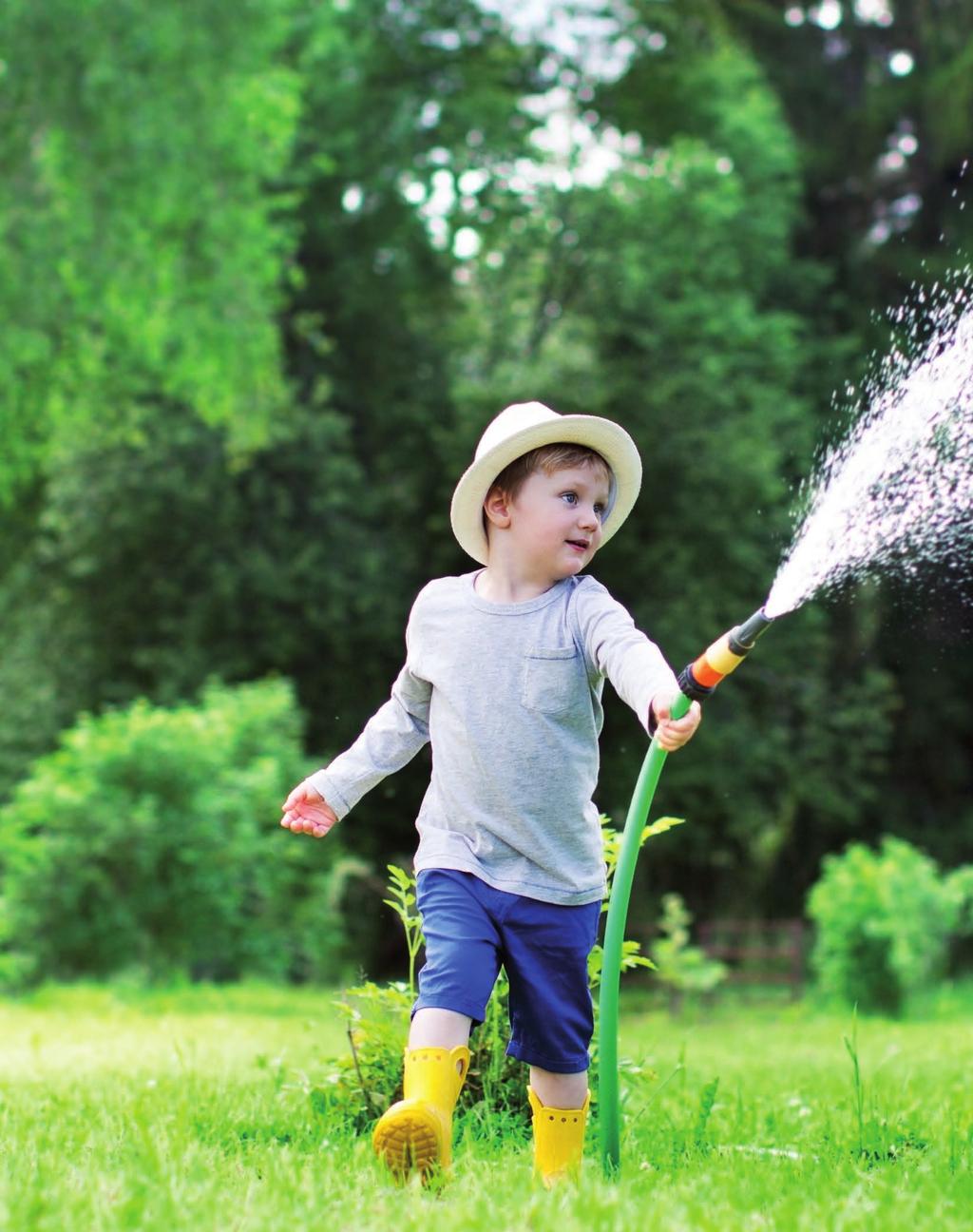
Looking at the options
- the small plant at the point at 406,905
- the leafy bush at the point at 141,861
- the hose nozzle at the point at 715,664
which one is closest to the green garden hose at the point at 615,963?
the hose nozzle at the point at 715,664

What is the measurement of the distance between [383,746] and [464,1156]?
0.86 metres

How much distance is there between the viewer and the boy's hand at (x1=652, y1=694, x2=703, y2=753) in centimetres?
252

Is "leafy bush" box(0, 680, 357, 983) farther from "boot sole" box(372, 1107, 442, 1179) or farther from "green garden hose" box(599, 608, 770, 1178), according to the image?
"boot sole" box(372, 1107, 442, 1179)

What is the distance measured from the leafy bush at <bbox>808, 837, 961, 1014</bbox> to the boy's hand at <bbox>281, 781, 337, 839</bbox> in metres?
8.85

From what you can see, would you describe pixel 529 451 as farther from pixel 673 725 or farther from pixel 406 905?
pixel 406 905

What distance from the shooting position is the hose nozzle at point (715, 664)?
252 centimetres

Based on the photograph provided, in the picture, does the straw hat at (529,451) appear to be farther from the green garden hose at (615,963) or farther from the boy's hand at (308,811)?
the boy's hand at (308,811)

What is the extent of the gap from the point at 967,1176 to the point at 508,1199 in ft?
3.10

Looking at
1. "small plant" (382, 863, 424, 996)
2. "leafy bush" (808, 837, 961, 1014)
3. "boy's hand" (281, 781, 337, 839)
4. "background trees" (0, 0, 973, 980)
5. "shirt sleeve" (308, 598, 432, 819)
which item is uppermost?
"background trees" (0, 0, 973, 980)

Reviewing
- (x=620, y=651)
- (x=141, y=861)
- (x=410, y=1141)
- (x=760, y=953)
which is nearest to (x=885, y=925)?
(x=141, y=861)

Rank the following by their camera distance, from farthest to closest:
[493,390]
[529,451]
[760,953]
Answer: [493,390] → [760,953] → [529,451]

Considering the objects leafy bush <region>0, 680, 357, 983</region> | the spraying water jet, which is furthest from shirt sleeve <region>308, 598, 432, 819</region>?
leafy bush <region>0, 680, 357, 983</region>

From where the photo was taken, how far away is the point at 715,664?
252 cm

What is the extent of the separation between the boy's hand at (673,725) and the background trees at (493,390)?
13028 millimetres
